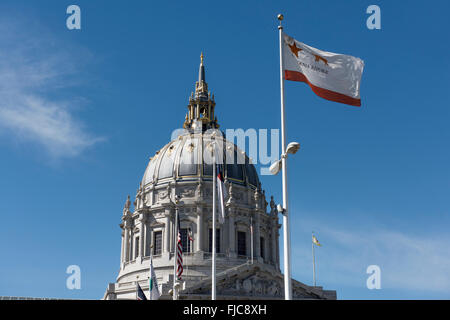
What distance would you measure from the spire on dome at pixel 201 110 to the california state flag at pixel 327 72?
6746cm

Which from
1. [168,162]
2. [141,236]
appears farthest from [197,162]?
[141,236]

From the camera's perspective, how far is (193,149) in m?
82.5

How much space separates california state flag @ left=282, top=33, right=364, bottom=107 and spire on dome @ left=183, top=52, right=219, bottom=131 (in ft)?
221

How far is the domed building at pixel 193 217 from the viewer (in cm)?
7356

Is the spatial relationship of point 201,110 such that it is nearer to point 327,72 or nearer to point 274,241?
point 274,241

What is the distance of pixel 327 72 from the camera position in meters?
21.1

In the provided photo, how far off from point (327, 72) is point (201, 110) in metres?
71.9

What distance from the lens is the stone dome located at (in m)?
80.8

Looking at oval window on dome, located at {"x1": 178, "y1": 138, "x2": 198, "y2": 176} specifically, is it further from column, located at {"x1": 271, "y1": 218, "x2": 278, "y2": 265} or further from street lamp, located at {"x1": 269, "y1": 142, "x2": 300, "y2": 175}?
street lamp, located at {"x1": 269, "y1": 142, "x2": 300, "y2": 175}

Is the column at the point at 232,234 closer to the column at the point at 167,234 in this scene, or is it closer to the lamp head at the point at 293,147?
the column at the point at 167,234

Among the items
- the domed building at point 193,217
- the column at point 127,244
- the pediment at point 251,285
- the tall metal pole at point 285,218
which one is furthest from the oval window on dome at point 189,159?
the tall metal pole at point 285,218

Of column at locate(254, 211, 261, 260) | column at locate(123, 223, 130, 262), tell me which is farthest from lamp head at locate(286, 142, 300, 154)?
column at locate(123, 223, 130, 262)
